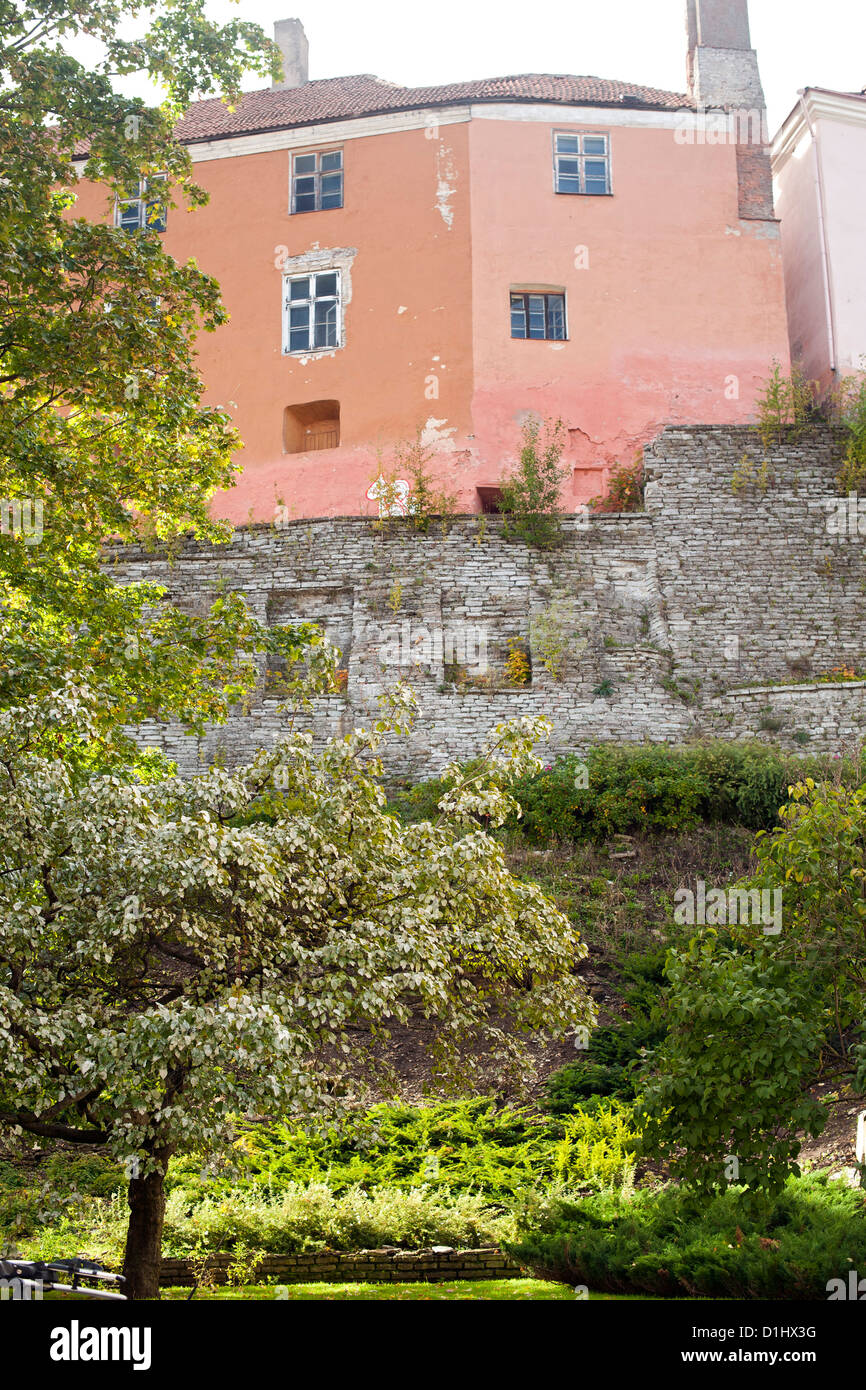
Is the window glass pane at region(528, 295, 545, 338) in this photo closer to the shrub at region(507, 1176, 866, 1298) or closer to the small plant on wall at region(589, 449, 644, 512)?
the small plant on wall at region(589, 449, 644, 512)

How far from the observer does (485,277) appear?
23297 mm

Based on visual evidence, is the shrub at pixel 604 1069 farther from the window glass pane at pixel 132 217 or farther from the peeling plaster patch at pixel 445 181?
the window glass pane at pixel 132 217

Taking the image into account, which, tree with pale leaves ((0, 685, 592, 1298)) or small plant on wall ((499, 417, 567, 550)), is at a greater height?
small plant on wall ((499, 417, 567, 550))

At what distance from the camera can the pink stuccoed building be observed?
2284 centimetres

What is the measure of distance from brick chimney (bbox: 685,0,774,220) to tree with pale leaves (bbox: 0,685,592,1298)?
18842 mm

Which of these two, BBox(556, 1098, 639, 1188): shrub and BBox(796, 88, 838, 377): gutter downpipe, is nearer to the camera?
BBox(556, 1098, 639, 1188): shrub

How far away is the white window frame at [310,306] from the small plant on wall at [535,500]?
481 centimetres

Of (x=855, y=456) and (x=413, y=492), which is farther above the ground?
(x=855, y=456)

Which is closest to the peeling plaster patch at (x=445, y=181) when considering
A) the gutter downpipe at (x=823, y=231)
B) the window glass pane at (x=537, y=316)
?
the window glass pane at (x=537, y=316)

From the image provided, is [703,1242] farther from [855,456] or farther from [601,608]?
[855,456]

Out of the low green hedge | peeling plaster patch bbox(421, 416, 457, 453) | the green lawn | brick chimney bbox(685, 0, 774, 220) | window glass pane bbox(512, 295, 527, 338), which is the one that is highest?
brick chimney bbox(685, 0, 774, 220)

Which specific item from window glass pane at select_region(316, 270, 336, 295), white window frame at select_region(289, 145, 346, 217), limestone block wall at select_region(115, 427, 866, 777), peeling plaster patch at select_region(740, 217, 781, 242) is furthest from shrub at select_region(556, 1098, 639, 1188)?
white window frame at select_region(289, 145, 346, 217)

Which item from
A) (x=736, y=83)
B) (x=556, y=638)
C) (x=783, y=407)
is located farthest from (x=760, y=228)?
(x=556, y=638)

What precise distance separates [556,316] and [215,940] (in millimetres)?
18139
